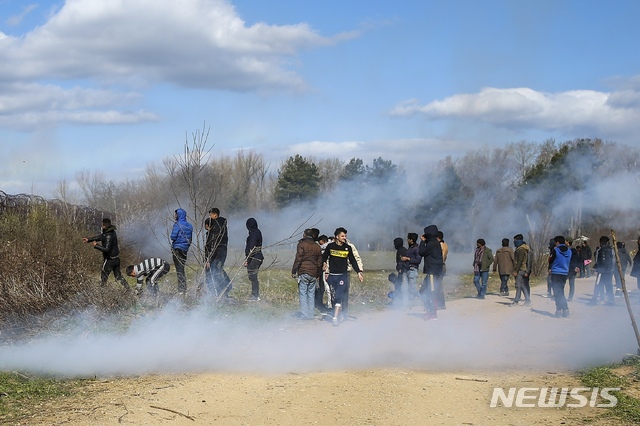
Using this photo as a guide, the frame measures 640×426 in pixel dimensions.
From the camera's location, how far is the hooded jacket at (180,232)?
13.9 meters

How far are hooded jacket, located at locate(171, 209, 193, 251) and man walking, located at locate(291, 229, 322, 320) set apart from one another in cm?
240

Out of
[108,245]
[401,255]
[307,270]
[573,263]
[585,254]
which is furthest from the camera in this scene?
[585,254]

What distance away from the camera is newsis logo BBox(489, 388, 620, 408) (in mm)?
7363

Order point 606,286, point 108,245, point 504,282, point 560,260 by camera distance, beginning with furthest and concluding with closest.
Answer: point 504,282 < point 606,286 < point 108,245 < point 560,260

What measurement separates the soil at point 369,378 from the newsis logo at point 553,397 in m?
0.18

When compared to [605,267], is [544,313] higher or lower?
lower

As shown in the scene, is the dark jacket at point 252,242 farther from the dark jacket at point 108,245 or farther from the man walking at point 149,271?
the dark jacket at point 108,245

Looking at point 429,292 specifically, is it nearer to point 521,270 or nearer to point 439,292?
point 439,292

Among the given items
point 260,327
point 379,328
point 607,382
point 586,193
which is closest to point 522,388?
point 607,382

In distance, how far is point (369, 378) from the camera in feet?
28.0

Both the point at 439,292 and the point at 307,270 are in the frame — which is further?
the point at 439,292

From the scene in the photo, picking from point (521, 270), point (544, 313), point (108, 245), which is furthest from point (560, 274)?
point (108, 245)

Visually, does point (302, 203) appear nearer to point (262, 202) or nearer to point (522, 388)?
point (262, 202)

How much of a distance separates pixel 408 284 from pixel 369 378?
726 cm
